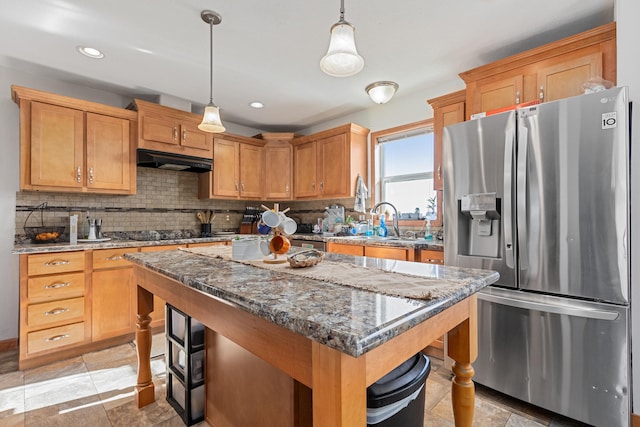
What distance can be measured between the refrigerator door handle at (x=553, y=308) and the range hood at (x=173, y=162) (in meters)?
3.22

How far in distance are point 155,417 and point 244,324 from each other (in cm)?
143

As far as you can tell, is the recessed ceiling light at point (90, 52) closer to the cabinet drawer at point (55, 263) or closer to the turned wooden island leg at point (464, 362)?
the cabinet drawer at point (55, 263)

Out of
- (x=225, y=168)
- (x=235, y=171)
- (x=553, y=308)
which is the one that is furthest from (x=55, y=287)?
(x=553, y=308)

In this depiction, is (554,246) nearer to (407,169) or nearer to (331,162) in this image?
(407,169)

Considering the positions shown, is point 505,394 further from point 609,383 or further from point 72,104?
point 72,104

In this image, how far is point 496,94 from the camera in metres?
2.40

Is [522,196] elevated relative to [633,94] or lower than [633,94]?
lower

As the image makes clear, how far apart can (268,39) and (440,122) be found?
171 centimetres

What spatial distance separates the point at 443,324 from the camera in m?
1.04

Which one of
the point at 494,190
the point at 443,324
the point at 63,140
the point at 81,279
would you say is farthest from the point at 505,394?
the point at 63,140

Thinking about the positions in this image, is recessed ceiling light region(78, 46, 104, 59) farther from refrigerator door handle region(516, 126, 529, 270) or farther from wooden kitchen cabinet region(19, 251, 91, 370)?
refrigerator door handle region(516, 126, 529, 270)

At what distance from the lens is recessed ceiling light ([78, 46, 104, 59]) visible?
247 cm

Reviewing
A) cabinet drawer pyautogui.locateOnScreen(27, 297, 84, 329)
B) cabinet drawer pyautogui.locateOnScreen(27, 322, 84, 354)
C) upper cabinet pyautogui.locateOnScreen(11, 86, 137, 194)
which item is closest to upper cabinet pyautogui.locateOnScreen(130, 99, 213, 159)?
upper cabinet pyautogui.locateOnScreen(11, 86, 137, 194)

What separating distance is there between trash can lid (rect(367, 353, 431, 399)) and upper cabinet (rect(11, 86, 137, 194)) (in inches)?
129
